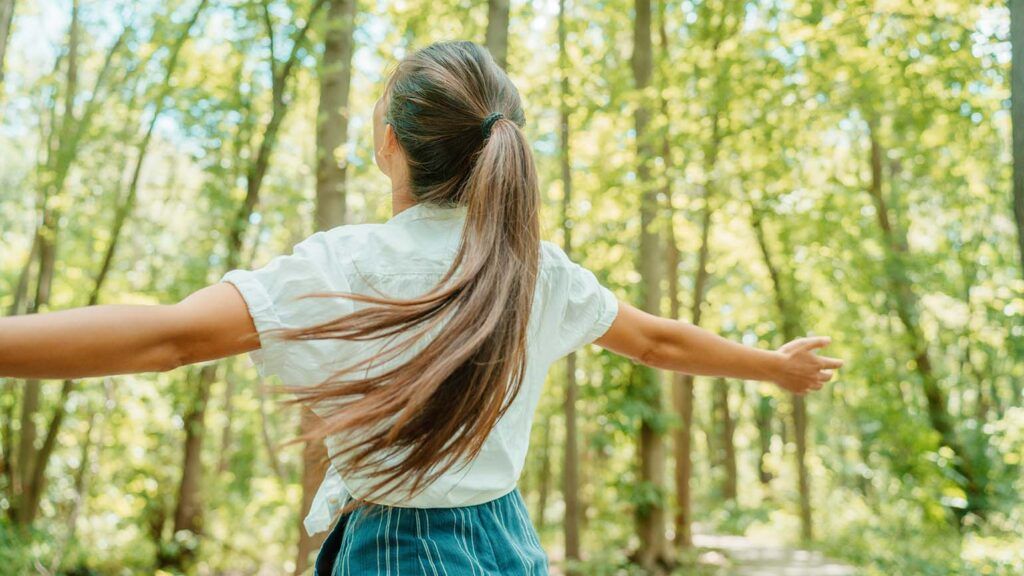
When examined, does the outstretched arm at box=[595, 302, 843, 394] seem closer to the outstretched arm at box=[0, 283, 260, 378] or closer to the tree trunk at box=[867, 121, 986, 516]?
the outstretched arm at box=[0, 283, 260, 378]

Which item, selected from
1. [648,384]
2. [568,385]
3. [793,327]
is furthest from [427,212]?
[793,327]

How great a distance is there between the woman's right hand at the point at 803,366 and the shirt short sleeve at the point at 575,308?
1.87 ft

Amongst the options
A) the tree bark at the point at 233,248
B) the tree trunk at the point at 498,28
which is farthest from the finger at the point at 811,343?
the tree bark at the point at 233,248

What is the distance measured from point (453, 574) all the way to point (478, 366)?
0.34 m

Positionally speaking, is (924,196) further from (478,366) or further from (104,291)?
(478,366)

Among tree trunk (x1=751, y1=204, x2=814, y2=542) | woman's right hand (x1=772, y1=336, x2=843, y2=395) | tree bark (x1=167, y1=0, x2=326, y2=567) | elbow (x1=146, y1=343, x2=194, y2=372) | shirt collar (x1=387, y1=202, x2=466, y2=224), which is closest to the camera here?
elbow (x1=146, y1=343, x2=194, y2=372)

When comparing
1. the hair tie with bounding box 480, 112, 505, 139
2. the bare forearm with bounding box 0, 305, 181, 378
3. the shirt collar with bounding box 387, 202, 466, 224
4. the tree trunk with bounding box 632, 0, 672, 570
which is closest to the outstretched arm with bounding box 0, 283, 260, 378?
the bare forearm with bounding box 0, 305, 181, 378

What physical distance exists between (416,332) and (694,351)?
2.39 feet

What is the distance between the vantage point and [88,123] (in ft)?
27.0

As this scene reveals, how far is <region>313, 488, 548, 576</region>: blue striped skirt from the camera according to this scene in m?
1.40

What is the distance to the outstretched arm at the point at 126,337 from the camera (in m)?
1.15

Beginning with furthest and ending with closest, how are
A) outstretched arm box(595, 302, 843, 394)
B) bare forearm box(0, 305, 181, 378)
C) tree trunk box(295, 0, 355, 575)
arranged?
tree trunk box(295, 0, 355, 575), outstretched arm box(595, 302, 843, 394), bare forearm box(0, 305, 181, 378)

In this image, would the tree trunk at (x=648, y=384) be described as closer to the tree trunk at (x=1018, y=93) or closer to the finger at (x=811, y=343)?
the tree trunk at (x=1018, y=93)

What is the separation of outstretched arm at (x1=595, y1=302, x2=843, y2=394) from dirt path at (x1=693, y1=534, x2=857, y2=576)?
860 centimetres
